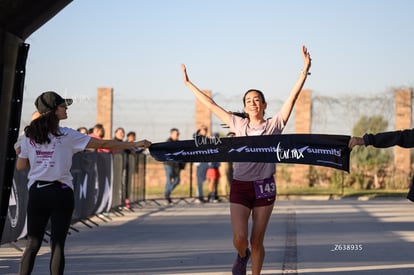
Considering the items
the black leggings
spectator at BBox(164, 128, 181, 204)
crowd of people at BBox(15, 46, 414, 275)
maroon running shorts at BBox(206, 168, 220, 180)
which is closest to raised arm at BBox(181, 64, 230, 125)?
crowd of people at BBox(15, 46, 414, 275)

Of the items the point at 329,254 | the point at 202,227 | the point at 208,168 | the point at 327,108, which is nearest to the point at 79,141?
the point at 329,254

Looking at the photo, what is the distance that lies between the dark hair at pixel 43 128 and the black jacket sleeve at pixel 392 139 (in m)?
2.62

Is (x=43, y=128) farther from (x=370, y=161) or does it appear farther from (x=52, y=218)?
(x=370, y=161)

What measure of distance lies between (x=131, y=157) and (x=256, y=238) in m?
13.0

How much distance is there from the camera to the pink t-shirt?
9.12m

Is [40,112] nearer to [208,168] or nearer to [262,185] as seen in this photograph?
[262,185]

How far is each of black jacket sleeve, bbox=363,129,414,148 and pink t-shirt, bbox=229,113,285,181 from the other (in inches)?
40.7

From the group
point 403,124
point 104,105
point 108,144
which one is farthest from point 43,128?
point 403,124

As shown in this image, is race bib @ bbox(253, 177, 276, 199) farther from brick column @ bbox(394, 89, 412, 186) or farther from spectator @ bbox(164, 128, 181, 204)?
brick column @ bbox(394, 89, 412, 186)

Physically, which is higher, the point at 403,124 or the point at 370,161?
the point at 403,124

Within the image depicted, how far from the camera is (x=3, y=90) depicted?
1089cm

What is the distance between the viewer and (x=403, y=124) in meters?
31.0

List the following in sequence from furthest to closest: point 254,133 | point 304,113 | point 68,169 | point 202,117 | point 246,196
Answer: point 202,117
point 304,113
point 254,133
point 246,196
point 68,169

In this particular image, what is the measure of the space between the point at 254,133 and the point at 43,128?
79.5 inches
